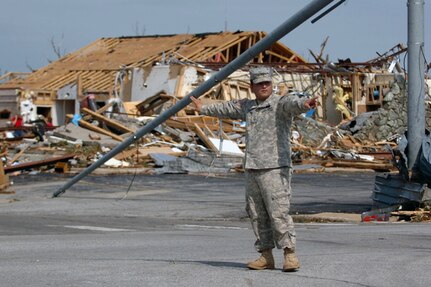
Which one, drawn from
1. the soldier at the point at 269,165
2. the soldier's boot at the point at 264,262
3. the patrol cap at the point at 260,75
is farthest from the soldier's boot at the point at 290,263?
the patrol cap at the point at 260,75

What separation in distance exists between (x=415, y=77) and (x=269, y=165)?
9003 mm

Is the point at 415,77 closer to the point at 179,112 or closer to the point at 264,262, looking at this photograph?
the point at 264,262

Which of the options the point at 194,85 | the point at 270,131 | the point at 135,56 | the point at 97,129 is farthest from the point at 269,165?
the point at 135,56

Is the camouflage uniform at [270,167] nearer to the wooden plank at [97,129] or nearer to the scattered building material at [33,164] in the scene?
the scattered building material at [33,164]

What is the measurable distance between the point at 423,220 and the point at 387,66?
29.2m

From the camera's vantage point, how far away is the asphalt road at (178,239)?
839 centimetres

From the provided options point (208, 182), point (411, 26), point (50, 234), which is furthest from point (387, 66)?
point (50, 234)

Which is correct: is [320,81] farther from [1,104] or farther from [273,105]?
[273,105]

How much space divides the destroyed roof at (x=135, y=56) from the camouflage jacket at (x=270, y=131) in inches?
1514

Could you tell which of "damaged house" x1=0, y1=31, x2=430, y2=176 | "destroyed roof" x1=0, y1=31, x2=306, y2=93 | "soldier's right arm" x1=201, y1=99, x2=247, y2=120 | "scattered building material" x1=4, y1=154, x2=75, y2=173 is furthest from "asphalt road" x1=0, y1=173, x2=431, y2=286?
"destroyed roof" x1=0, y1=31, x2=306, y2=93

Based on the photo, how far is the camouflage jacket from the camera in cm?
880

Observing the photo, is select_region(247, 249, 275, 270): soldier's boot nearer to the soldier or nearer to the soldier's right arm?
the soldier

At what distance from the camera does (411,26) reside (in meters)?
16.9

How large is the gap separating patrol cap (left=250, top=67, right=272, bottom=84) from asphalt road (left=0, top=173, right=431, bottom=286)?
5.71ft
